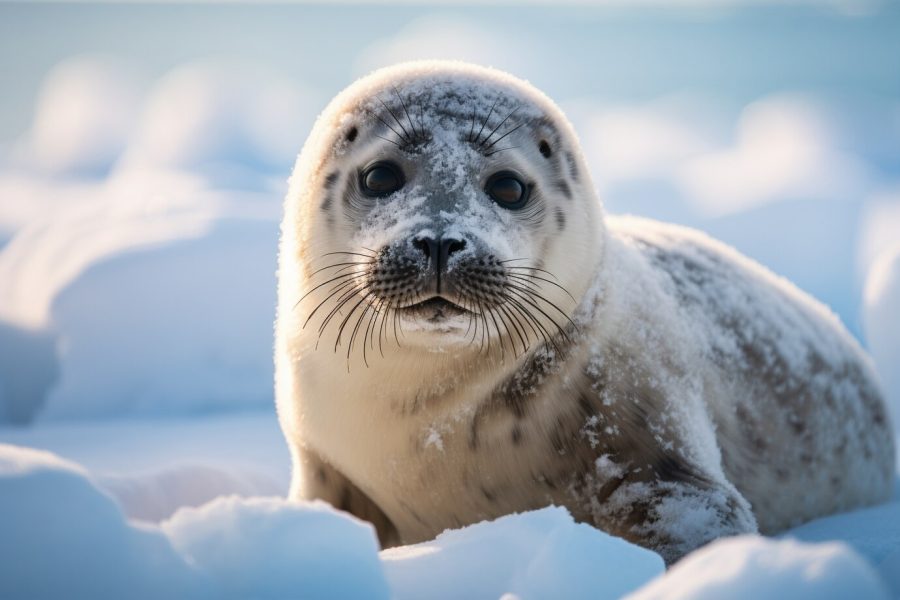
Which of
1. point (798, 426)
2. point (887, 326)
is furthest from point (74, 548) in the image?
point (887, 326)

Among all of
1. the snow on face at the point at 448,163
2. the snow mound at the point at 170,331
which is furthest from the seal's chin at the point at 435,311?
the snow mound at the point at 170,331

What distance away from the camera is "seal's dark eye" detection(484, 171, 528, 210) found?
2455 mm

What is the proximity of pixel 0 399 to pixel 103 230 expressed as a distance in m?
1.50

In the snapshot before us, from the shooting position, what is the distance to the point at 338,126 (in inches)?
104

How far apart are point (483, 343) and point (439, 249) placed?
369mm

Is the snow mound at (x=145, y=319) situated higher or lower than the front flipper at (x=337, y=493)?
higher

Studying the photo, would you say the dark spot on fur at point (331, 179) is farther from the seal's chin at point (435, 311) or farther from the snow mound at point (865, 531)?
the snow mound at point (865, 531)

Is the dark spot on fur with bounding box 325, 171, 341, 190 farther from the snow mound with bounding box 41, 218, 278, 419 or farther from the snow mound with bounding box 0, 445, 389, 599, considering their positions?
the snow mound with bounding box 41, 218, 278, 419

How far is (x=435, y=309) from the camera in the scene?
2221mm

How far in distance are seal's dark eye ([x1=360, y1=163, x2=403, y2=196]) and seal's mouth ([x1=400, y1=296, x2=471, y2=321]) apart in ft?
1.15

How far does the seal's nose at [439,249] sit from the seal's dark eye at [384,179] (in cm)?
30

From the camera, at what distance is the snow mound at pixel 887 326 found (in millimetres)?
4570

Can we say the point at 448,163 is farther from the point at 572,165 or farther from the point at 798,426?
the point at 798,426

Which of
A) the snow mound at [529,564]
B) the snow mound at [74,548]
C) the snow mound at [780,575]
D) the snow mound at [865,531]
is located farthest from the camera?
the snow mound at [865,531]
